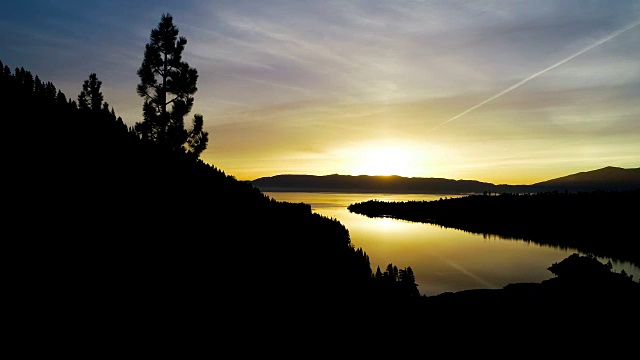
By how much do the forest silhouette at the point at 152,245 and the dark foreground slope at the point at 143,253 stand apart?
40 millimetres

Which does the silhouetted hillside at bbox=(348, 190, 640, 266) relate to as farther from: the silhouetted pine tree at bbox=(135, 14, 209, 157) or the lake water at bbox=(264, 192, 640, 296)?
the silhouetted pine tree at bbox=(135, 14, 209, 157)

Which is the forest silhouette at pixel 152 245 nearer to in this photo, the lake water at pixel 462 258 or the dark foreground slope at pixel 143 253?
the dark foreground slope at pixel 143 253

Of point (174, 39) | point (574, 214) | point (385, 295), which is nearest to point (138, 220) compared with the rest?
point (385, 295)

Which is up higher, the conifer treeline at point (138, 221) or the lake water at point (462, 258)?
the conifer treeline at point (138, 221)

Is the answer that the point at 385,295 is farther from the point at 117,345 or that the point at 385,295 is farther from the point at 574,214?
the point at 574,214

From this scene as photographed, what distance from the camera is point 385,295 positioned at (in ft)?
69.2

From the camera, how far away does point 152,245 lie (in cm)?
1028

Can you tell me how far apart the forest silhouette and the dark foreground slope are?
4cm

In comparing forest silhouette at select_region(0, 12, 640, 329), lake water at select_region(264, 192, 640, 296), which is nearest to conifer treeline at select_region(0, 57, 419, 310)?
forest silhouette at select_region(0, 12, 640, 329)

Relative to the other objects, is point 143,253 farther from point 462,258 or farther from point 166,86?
point 462,258

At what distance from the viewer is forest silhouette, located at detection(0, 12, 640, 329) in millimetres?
8281

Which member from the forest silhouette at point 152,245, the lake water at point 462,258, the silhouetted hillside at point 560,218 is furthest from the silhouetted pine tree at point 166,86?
the silhouetted hillside at point 560,218

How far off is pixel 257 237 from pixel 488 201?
134123 mm

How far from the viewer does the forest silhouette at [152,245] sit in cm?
828
